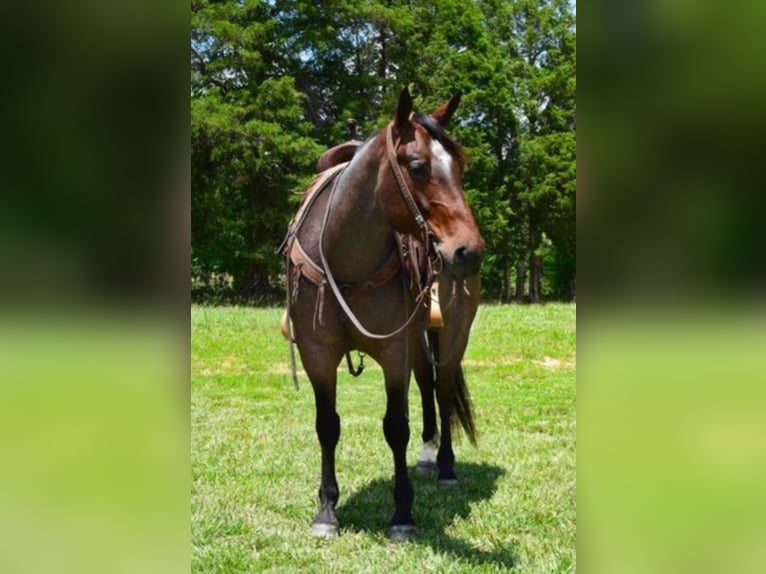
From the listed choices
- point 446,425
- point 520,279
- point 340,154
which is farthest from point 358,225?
point 520,279

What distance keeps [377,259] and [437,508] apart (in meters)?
1.79

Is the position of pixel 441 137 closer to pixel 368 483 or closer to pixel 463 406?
pixel 463 406

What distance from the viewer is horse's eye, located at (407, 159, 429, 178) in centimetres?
300

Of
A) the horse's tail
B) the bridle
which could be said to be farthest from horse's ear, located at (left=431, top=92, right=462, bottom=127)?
the horse's tail

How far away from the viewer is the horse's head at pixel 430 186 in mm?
2824

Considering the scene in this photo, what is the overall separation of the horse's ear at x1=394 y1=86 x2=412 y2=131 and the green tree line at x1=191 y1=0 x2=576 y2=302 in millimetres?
14722

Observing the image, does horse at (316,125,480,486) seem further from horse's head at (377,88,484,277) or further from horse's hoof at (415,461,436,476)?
horse's head at (377,88,484,277)

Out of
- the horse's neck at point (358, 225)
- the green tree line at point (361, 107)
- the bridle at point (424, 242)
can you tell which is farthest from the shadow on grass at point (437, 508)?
the green tree line at point (361, 107)

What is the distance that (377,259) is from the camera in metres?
3.53

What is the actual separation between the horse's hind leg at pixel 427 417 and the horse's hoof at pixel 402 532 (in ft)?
4.59
